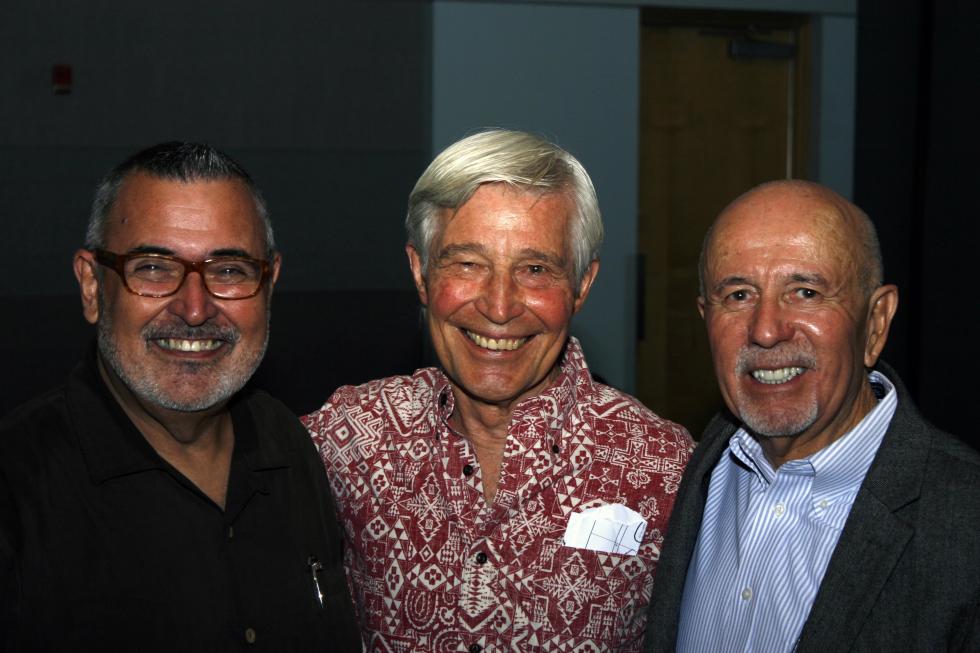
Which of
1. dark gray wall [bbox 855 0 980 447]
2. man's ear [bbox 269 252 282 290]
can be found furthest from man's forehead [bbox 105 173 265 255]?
dark gray wall [bbox 855 0 980 447]

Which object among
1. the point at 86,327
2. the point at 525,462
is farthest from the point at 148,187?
the point at 86,327

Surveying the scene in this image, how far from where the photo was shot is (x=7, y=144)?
4.41 m

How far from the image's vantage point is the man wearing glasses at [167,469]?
5.49ft

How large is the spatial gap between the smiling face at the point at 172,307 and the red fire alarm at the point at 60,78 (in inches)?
117

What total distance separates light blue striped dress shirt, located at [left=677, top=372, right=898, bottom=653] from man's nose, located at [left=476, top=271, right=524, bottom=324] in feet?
1.80

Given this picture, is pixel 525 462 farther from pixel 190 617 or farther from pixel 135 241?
pixel 135 241

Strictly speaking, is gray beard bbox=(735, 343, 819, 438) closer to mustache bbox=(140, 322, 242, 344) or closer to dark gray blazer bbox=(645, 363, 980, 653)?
dark gray blazer bbox=(645, 363, 980, 653)

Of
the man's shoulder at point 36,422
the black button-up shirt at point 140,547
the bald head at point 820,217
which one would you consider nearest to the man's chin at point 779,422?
the bald head at point 820,217

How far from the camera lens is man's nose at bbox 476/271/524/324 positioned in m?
2.02

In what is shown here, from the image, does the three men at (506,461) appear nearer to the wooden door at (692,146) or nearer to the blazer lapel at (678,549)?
the blazer lapel at (678,549)

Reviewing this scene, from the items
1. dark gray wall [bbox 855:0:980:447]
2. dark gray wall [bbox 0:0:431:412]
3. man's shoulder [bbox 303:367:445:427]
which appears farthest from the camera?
dark gray wall [bbox 0:0:431:412]

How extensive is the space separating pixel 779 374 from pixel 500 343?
1.96 feet

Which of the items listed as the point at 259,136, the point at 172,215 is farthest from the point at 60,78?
the point at 172,215

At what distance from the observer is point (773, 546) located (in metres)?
1.78
